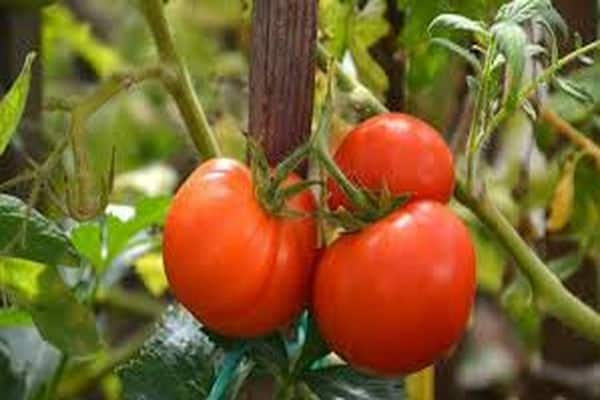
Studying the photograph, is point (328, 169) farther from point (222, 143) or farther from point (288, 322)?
point (222, 143)

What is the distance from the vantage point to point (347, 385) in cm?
69

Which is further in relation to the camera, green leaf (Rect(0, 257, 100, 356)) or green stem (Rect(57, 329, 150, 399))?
green stem (Rect(57, 329, 150, 399))

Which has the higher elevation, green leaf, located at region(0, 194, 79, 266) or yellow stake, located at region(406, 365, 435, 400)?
green leaf, located at region(0, 194, 79, 266)

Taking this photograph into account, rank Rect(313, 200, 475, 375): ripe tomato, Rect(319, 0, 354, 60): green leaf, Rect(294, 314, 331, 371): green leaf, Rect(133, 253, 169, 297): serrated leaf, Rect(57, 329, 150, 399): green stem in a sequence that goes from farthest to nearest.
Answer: Rect(57, 329, 150, 399): green stem → Rect(133, 253, 169, 297): serrated leaf → Rect(319, 0, 354, 60): green leaf → Rect(294, 314, 331, 371): green leaf → Rect(313, 200, 475, 375): ripe tomato

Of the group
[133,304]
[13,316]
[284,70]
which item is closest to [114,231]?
[13,316]

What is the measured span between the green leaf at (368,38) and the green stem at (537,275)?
15cm

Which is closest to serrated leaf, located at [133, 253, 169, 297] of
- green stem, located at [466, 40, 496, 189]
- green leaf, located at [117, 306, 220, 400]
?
green leaf, located at [117, 306, 220, 400]

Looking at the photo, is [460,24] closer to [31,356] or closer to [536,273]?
[536,273]

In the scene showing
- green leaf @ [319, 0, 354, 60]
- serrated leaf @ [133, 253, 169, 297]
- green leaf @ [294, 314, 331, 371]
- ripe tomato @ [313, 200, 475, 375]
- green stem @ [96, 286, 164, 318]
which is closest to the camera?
ripe tomato @ [313, 200, 475, 375]

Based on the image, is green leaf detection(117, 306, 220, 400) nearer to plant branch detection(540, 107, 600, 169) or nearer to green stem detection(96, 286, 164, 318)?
plant branch detection(540, 107, 600, 169)

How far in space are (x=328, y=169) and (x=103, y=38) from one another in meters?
1.49

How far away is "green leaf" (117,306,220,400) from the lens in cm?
71

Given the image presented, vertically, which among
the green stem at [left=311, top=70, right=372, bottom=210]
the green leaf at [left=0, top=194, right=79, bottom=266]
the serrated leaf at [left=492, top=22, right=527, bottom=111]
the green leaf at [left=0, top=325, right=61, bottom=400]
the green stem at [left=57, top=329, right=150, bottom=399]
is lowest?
the green stem at [left=57, top=329, right=150, bottom=399]

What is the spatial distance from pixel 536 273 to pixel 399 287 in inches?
6.3
